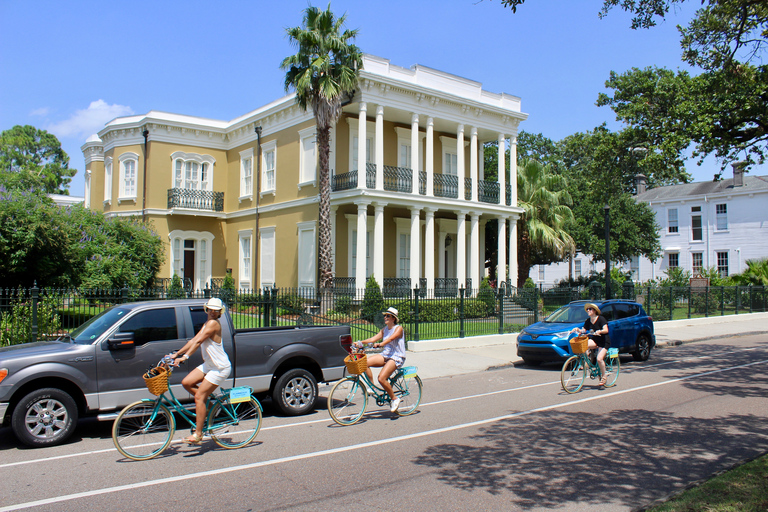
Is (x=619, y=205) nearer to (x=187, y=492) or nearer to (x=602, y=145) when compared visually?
(x=602, y=145)

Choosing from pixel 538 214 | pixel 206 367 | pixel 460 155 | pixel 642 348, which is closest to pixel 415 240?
pixel 460 155

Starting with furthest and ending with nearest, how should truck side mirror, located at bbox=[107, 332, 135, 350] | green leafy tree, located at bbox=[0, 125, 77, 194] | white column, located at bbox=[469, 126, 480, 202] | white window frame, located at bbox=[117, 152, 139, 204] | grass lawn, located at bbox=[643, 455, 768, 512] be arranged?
green leafy tree, located at bbox=[0, 125, 77, 194] → white window frame, located at bbox=[117, 152, 139, 204] → white column, located at bbox=[469, 126, 480, 202] → truck side mirror, located at bbox=[107, 332, 135, 350] → grass lawn, located at bbox=[643, 455, 768, 512]

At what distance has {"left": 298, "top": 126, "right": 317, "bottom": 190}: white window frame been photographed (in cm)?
2422

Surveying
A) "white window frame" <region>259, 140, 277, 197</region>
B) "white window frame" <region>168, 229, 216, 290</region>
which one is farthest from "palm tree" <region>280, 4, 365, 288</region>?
"white window frame" <region>168, 229, 216, 290</region>

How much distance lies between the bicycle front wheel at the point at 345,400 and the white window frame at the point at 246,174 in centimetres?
2156

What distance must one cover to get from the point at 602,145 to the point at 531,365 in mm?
8396

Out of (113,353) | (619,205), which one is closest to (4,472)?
(113,353)

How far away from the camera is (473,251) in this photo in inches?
1041

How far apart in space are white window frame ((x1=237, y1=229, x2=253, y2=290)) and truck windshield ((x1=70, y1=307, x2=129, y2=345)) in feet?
68.4

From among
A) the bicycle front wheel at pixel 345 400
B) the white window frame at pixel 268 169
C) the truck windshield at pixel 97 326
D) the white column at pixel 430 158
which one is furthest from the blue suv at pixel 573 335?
the white window frame at pixel 268 169

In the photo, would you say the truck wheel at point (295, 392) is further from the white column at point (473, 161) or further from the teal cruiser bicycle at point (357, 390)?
the white column at point (473, 161)

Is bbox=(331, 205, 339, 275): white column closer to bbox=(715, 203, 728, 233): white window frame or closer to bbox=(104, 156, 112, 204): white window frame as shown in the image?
bbox=(104, 156, 112, 204): white window frame

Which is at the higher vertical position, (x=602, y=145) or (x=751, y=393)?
(x=602, y=145)

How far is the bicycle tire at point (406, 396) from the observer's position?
819cm
